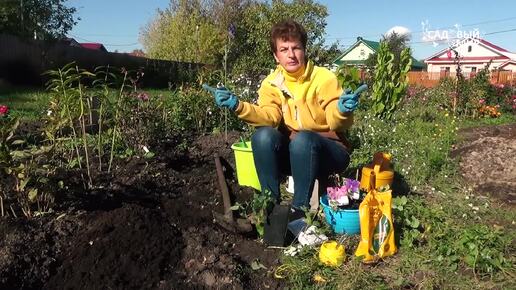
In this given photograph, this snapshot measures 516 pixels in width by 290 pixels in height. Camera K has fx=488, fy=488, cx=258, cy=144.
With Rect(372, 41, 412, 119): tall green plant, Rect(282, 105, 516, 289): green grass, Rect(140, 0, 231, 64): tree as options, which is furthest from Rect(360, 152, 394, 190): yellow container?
Rect(140, 0, 231, 64): tree

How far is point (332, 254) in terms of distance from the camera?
92.9 inches

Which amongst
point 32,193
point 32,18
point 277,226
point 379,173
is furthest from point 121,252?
point 32,18

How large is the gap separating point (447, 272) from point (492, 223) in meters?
1.07

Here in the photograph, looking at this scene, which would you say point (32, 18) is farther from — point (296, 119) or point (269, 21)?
point (296, 119)

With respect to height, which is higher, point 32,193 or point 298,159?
point 298,159

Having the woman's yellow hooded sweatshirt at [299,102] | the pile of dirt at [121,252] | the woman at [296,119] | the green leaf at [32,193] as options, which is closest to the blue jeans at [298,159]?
the woman at [296,119]

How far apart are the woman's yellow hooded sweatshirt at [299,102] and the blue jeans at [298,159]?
11cm

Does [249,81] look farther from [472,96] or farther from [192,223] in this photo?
[472,96]

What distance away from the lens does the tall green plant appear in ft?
22.3

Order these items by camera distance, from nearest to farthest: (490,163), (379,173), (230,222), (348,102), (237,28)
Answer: (348,102) < (230,222) < (379,173) < (490,163) < (237,28)

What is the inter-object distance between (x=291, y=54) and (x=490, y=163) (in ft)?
8.63

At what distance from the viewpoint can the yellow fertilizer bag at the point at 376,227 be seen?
2.38 m

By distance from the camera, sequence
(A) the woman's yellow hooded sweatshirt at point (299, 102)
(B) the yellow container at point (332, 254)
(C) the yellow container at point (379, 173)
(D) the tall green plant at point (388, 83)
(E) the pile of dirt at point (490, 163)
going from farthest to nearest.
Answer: (D) the tall green plant at point (388, 83) < (E) the pile of dirt at point (490, 163) < (C) the yellow container at point (379, 173) < (A) the woman's yellow hooded sweatshirt at point (299, 102) < (B) the yellow container at point (332, 254)

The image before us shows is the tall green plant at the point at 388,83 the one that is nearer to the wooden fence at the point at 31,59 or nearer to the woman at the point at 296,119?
the woman at the point at 296,119
